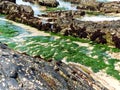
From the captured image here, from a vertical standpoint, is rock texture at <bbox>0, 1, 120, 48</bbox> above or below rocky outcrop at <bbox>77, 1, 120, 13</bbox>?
below

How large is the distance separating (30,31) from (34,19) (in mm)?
5048

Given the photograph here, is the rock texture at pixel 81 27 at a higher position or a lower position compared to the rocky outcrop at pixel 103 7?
lower

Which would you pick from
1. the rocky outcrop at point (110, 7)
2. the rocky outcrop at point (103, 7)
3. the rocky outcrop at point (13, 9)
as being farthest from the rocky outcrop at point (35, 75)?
the rocky outcrop at point (103, 7)

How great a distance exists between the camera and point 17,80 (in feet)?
51.7

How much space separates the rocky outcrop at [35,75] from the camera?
15594mm

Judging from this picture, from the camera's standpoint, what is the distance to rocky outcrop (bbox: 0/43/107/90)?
15594 millimetres

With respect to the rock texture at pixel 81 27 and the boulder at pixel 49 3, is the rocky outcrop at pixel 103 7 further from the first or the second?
the rock texture at pixel 81 27

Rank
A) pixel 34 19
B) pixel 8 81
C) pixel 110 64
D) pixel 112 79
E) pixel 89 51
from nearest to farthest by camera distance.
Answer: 1. pixel 8 81
2. pixel 112 79
3. pixel 110 64
4. pixel 89 51
5. pixel 34 19

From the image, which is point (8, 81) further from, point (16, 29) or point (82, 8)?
point (82, 8)

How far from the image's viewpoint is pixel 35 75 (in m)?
16.7

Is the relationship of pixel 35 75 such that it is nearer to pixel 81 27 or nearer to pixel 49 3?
pixel 81 27

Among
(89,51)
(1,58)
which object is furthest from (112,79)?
(1,58)

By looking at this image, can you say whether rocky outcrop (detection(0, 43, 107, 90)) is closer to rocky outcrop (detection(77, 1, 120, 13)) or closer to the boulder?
rocky outcrop (detection(77, 1, 120, 13))

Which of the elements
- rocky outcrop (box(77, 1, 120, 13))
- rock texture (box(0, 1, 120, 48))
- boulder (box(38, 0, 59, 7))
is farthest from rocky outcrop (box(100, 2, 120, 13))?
rock texture (box(0, 1, 120, 48))
